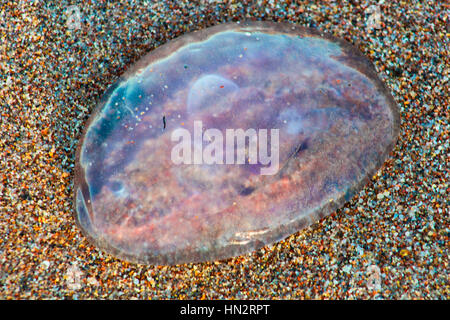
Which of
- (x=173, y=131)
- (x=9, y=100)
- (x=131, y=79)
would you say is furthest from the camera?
(x=9, y=100)

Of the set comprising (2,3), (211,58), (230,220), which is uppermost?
(2,3)

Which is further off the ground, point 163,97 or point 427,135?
point 163,97

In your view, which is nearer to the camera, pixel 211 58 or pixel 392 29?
pixel 211 58

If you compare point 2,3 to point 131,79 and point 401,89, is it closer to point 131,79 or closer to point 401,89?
point 131,79

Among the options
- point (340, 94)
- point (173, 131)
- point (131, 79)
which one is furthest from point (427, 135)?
point (131, 79)

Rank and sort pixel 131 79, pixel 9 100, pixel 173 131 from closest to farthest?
pixel 173 131, pixel 131 79, pixel 9 100

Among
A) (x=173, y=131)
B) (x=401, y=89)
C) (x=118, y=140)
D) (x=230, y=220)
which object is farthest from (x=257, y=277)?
(x=401, y=89)

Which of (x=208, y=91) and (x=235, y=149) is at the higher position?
(x=208, y=91)
